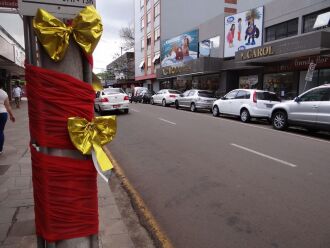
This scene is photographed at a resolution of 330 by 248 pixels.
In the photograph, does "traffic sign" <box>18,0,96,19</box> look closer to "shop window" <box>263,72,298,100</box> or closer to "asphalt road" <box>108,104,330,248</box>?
"asphalt road" <box>108,104,330,248</box>

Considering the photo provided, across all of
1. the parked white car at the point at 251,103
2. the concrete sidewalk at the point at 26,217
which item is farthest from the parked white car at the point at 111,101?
the concrete sidewalk at the point at 26,217

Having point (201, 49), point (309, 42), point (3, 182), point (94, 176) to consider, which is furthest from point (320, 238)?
point (201, 49)

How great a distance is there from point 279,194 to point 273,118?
8552 millimetres

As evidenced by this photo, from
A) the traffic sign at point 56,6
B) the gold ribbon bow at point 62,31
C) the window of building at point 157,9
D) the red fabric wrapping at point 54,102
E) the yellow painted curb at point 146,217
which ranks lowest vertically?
the yellow painted curb at point 146,217

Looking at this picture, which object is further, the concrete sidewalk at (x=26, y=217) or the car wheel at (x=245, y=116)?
the car wheel at (x=245, y=116)

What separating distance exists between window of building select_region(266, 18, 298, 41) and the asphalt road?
11.9 meters

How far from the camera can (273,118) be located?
43.1ft

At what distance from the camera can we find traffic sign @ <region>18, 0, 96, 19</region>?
1.91 meters

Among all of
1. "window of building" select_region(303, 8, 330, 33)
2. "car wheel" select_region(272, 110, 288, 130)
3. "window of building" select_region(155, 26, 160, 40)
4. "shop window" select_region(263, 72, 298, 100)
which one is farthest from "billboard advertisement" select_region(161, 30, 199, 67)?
"car wheel" select_region(272, 110, 288, 130)

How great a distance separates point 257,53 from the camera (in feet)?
63.4

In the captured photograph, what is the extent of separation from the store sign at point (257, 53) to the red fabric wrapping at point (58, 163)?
18.1m

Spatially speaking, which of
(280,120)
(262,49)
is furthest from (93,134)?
(262,49)

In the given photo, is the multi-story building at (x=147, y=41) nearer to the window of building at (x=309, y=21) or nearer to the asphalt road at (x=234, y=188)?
the window of building at (x=309, y=21)

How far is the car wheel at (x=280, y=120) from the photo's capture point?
12.5 meters
